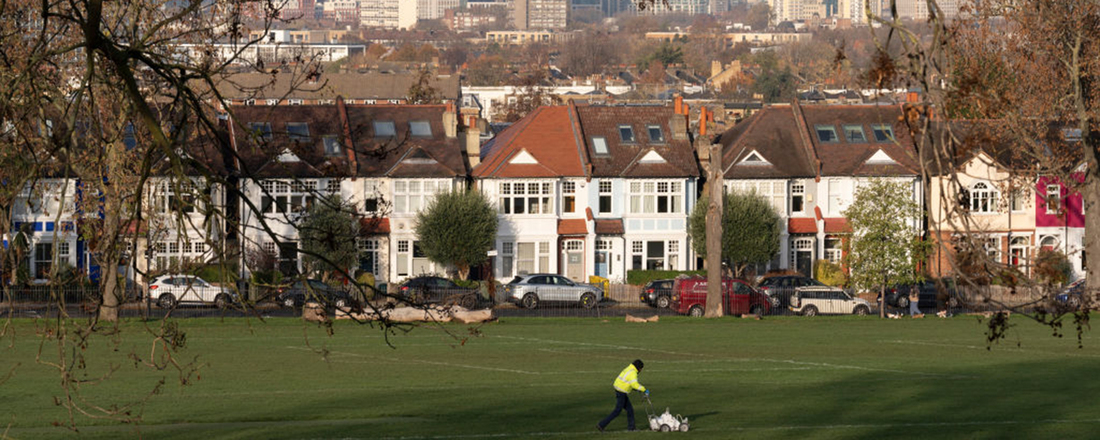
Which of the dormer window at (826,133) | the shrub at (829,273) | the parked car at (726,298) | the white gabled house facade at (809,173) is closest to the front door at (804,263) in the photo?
the white gabled house facade at (809,173)

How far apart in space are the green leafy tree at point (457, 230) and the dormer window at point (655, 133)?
444 inches

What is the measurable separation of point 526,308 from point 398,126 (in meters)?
17.0

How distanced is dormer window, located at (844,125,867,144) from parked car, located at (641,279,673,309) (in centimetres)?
1945

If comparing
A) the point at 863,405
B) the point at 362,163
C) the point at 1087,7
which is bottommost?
the point at 863,405

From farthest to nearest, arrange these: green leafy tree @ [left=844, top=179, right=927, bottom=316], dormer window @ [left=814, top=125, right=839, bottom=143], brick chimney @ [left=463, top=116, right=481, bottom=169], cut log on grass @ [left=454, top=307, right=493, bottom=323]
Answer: dormer window @ [left=814, top=125, right=839, bottom=143] → brick chimney @ [left=463, top=116, right=481, bottom=169] → green leafy tree @ [left=844, top=179, right=927, bottom=316] → cut log on grass @ [left=454, top=307, right=493, bottom=323]

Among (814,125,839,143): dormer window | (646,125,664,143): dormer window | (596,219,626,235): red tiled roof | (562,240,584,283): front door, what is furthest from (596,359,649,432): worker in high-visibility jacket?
(814,125,839,143): dormer window

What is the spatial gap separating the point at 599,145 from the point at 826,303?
21.2m

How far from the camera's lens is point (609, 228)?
7825 centimetres

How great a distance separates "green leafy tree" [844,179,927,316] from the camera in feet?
193

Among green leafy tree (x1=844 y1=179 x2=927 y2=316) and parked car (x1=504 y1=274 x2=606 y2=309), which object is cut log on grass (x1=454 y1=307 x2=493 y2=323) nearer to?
parked car (x1=504 y1=274 x2=606 y2=309)

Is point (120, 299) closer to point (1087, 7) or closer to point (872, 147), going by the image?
point (1087, 7)

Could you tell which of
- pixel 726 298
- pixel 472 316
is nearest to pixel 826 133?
pixel 726 298

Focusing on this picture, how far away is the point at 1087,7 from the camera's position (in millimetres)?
61281

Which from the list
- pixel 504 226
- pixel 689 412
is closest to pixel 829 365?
pixel 689 412
